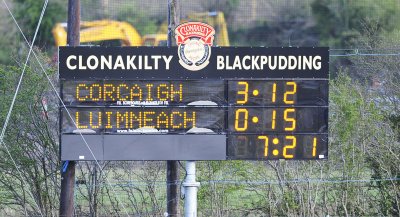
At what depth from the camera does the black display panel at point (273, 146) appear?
15.1 meters

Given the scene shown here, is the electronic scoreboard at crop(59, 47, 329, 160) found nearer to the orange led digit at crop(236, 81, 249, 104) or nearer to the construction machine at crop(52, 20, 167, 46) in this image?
the orange led digit at crop(236, 81, 249, 104)

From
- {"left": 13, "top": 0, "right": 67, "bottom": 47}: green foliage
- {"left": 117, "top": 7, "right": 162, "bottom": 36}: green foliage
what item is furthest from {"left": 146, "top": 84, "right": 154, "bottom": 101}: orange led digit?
{"left": 13, "top": 0, "right": 67, "bottom": 47}: green foliage

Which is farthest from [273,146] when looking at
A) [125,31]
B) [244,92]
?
[125,31]

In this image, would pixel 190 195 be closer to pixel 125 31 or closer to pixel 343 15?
pixel 125 31

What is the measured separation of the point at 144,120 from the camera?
590 inches

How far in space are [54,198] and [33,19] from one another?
76.9ft

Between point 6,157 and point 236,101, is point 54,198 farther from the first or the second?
point 236,101

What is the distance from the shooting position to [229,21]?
147 feet

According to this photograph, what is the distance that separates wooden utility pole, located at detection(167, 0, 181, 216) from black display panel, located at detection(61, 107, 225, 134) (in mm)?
2037

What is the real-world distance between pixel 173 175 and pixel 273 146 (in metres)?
2.81

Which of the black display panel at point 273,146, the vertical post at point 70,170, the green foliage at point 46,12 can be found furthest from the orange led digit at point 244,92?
the green foliage at point 46,12

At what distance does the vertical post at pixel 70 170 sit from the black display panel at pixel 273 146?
2.96 metres

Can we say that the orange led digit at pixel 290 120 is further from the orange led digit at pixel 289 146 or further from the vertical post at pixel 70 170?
the vertical post at pixel 70 170

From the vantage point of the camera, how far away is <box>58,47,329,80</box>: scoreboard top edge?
14977mm
